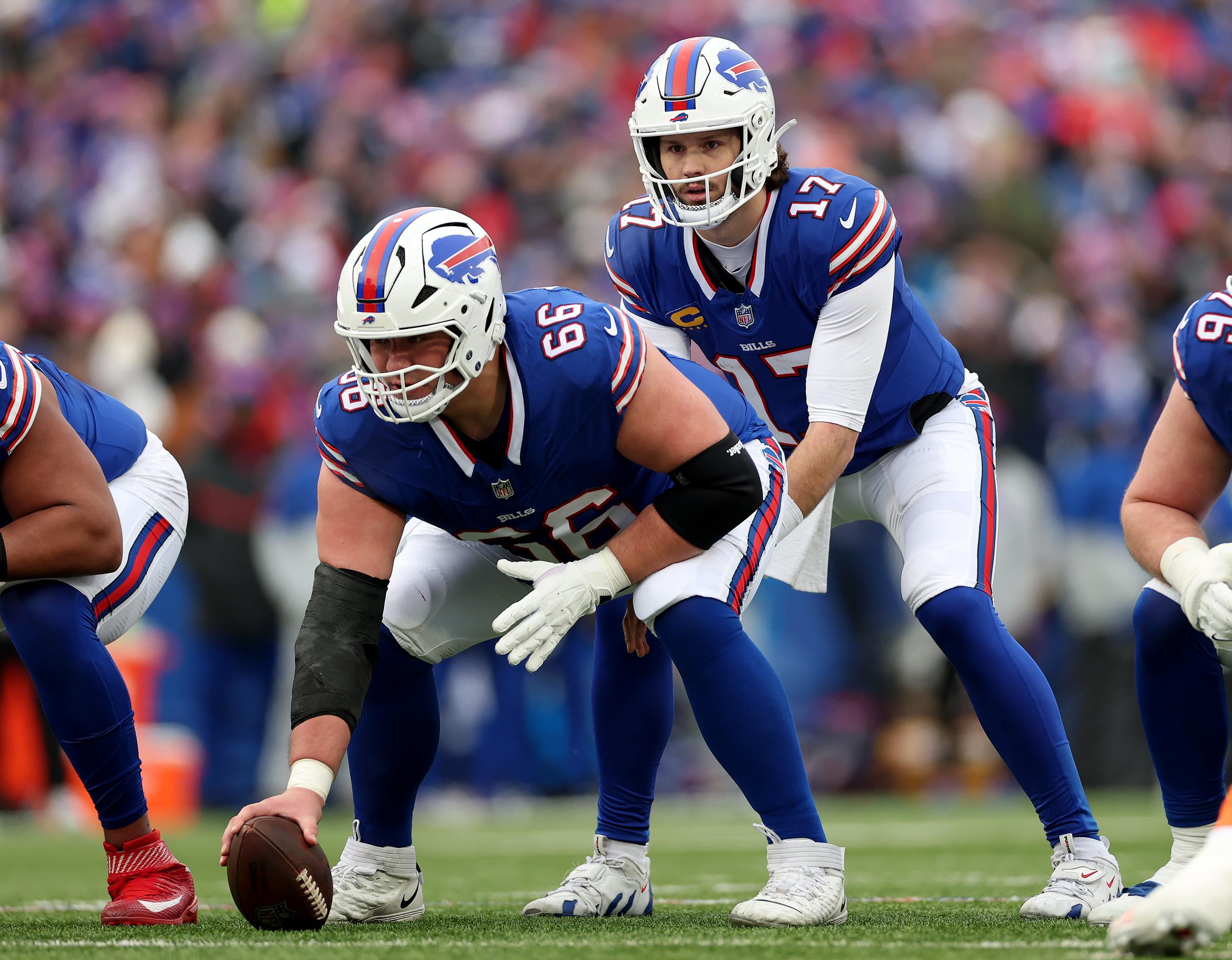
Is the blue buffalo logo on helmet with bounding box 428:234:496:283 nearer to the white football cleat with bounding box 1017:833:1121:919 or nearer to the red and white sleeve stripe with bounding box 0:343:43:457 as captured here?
the red and white sleeve stripe with bounding box 0:343:43:457

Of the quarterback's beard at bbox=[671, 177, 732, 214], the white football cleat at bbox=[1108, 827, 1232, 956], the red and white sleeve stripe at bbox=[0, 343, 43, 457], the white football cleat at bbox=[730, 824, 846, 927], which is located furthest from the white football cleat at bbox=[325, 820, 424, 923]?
the white football cleat at bbox=[1108, 827, 1232, 956]

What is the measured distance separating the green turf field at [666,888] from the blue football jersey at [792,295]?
133 cm

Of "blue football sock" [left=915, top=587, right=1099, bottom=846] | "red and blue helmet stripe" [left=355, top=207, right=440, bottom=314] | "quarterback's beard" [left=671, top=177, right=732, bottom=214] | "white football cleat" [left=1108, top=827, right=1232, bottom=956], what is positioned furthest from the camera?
"quarterback's beard" [left=671, top=177, right=732, bottom=214]

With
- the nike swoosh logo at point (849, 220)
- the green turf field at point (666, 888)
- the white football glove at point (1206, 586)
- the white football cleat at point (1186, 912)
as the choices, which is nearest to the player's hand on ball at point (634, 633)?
the green turf field at point (666, 888)

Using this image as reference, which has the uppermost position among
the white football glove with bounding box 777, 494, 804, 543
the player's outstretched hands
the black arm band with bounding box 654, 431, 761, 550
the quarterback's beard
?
the quarterback's beard

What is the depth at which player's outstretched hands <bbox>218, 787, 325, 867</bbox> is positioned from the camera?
11.4 feet

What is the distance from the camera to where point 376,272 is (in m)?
3.56

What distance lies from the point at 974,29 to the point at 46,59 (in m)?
7.11

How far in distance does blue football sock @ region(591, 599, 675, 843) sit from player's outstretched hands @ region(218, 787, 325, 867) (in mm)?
986

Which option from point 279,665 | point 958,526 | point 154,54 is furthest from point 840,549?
point 154,54

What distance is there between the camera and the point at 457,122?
12328mm

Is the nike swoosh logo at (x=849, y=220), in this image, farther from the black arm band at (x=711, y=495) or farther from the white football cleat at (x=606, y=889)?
the white football cleat at (x=606, y=889)

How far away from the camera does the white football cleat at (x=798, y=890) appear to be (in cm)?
368

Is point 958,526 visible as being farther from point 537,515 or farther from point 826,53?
point 826,53
